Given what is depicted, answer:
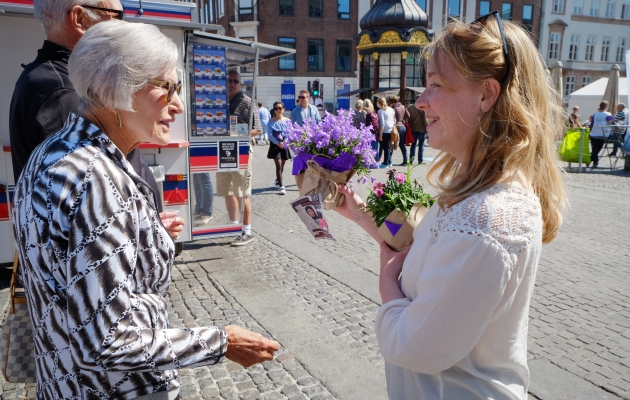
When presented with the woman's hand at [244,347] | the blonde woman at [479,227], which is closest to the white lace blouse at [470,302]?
the blonde woman at [479,227]

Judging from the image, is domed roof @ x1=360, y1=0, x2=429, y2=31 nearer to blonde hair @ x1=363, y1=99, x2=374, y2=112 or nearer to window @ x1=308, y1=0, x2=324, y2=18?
window @ x1=308, y1=0, x2=324, y2=18

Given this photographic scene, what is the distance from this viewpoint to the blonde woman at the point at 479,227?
119cm

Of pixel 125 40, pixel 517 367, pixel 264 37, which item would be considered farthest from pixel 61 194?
pixel 264 37

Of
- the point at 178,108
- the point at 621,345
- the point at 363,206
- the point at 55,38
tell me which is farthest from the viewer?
the point at 621,345

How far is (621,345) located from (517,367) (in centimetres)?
286

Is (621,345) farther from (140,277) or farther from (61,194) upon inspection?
(61,194)

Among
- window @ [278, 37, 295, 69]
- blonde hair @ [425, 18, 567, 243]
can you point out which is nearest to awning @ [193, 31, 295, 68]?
blonde hair @ [425, 18, 567, 243]

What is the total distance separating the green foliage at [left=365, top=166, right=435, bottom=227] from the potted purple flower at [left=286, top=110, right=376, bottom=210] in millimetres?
196

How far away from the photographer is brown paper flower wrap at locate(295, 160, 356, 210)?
2.20 m

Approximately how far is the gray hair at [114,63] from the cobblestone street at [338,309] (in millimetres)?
1511

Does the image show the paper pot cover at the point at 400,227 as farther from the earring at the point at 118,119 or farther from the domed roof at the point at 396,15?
the domed roof at the point at 396,15

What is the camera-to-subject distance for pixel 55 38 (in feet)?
8.00

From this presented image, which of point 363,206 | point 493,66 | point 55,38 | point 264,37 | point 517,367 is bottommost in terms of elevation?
point 517,367

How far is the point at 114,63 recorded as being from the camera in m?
1.38
